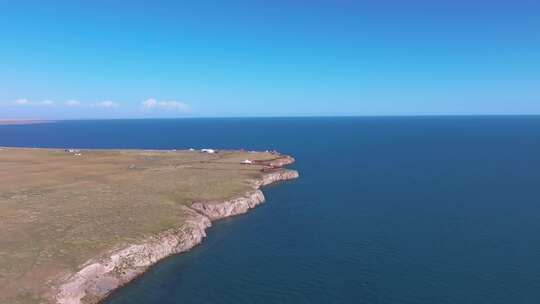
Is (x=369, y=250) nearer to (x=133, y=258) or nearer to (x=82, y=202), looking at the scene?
(x=133, y=258)

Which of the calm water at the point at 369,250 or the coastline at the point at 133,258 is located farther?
the calm water at the point at 369,250

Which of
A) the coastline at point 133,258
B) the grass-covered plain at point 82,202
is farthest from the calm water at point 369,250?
the grass-covered plain at point 82,202

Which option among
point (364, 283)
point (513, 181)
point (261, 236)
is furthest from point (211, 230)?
point (513, 181)

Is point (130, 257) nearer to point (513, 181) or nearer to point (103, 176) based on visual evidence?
point (103, 176)

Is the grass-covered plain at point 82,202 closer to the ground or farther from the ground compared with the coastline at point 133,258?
farther from the ground

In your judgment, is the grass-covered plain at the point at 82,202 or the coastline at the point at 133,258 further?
the grass-covered plain at the point at 82,202

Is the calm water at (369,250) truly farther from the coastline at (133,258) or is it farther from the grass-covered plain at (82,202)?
the grass-covered plain at (82,202)
